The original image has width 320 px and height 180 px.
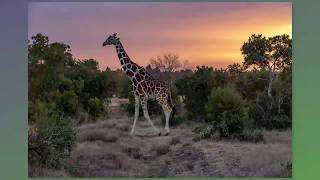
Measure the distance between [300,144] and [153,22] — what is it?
168cm

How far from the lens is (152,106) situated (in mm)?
7344

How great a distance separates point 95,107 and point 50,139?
1.62 feet

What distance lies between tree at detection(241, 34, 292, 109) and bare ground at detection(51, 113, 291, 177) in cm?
54

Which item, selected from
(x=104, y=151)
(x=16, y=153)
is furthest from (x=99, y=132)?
(x=16, y=153)

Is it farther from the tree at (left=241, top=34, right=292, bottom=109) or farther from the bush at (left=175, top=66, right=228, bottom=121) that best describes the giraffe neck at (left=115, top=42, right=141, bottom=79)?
the tree at (left=241, top=34, right=292, bottom=109)

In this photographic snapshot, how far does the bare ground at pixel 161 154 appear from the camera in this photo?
722 cm

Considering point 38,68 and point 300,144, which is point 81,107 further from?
point 300,144

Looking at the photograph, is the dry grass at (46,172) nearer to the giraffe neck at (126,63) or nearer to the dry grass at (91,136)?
the dry grass at (91,136)

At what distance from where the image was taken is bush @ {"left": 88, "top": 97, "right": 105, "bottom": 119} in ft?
23.9

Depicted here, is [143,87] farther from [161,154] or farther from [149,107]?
[161,154]

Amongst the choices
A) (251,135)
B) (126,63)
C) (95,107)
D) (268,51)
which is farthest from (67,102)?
(268,51)

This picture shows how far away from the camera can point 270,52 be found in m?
7.28

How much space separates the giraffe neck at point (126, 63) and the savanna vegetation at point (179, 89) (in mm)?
81

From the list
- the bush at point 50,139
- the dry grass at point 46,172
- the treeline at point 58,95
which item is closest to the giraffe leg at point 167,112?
the treeline at point 58,95
